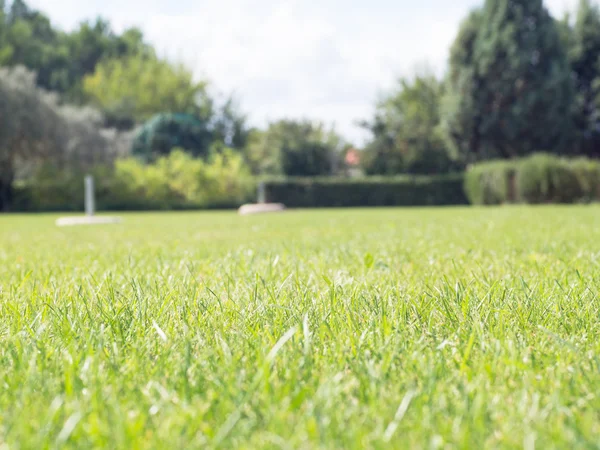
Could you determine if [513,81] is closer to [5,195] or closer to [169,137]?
[169,137]

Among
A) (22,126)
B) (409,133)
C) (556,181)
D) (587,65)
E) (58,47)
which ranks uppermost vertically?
(58,47)

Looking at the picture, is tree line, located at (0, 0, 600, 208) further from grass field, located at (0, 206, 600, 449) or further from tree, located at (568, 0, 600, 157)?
grass field, located at (0, 206, 600, 449)

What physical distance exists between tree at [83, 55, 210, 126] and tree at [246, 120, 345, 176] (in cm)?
684

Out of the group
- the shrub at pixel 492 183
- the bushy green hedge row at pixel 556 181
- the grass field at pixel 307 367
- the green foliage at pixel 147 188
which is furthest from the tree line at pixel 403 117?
the grass field at pixel 307 367

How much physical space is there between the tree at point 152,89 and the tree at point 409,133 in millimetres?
14750

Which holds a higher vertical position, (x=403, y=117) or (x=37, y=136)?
(x=403, y=117)

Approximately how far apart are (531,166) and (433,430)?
65.9 feet

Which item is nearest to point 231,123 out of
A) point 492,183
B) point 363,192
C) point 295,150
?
point 295,150

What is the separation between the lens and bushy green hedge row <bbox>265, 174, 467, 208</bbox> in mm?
26766

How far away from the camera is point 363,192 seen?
88.5 feet

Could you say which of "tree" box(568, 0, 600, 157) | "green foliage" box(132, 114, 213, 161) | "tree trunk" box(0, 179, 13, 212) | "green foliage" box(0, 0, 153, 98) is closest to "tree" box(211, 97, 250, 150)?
"green foliage" box(132, 114, 213, 161)

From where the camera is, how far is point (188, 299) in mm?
2256

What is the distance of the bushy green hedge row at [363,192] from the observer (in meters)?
26.8

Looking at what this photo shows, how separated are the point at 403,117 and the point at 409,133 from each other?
1451 millimetres
